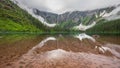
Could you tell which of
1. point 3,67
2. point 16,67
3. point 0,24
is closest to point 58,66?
point 16,67

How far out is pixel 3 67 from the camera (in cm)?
1695

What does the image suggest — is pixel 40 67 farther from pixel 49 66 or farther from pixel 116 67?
pixel 116 67

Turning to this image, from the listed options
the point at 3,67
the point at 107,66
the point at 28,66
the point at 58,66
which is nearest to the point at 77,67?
the point at 58,66

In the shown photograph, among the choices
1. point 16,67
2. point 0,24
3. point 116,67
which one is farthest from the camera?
point 0,24

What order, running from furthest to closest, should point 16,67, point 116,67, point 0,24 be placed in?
point 0,24 < point 116,67 < point 16,67

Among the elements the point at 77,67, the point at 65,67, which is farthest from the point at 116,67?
the point at 65,67

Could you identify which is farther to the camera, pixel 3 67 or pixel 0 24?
pixel 0 24

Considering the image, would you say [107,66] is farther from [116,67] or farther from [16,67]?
[16,67]

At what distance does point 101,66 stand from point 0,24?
19182cm

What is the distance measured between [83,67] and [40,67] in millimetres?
4041

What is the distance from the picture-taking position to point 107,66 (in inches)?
722

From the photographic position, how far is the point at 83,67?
58.0 feet

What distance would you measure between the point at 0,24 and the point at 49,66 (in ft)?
626

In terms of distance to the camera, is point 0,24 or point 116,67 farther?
point 0,24
